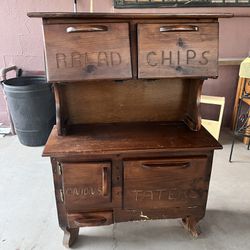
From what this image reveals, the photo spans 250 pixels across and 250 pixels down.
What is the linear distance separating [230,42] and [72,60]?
2.04 m

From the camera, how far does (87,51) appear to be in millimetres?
1118

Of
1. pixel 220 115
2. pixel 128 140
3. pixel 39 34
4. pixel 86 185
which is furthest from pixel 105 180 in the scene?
pixel 39 34

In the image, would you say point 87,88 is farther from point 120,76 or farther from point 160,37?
point 160,37

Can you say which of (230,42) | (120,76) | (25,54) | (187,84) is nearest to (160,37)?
(120,76)

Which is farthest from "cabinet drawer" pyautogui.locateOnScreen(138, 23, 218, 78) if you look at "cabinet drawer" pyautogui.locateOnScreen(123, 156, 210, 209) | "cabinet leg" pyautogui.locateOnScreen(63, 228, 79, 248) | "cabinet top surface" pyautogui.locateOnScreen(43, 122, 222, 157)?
"cabinet leg" pyautogui.locateOnScreen(63, 228, 79, 248)

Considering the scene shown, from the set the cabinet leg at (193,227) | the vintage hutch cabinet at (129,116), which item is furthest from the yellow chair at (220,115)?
the cabinet leg at (193,227)

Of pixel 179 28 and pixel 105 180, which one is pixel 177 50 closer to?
pixel 179 28

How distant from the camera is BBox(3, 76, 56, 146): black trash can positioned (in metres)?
2.31

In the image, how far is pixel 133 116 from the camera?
1.51m

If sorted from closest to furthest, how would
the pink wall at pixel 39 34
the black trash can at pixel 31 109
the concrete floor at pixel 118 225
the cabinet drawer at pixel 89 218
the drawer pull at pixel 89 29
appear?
the drawer pull at pixel 89 29 < the cabinet drawer at pixel 89 218 < the concrete floor at pixel 118 225 < the black trash can at pixel 31 109 < the pink wall at pixel 39 34

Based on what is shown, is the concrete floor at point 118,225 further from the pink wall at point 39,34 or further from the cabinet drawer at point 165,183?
the pink wall at point 39,34

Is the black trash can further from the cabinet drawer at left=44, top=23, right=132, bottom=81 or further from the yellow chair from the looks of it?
the yellow chair

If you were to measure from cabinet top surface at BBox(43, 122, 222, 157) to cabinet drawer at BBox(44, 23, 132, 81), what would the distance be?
323mm

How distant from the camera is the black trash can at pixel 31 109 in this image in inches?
91.1
